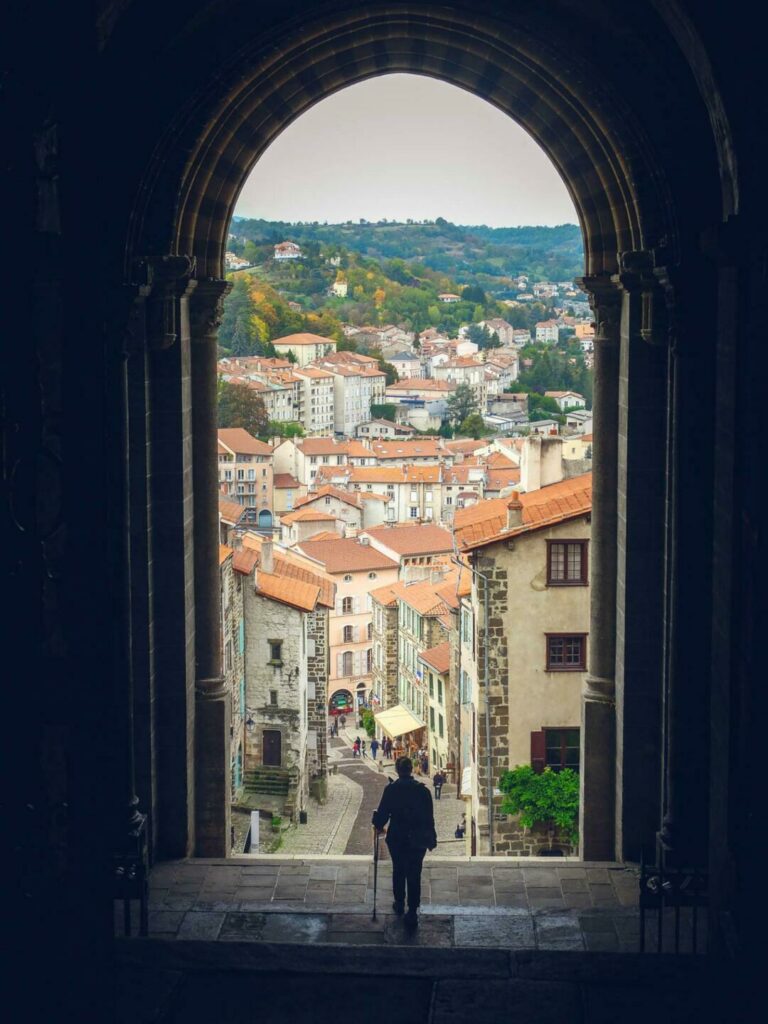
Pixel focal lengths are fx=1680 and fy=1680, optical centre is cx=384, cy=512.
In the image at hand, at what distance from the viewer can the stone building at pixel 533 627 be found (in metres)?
28.0

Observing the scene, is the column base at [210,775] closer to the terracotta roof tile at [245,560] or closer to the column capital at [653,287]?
the column capital at [653,287]

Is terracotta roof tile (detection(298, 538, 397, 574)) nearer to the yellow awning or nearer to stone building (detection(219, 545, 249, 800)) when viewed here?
the yellow awning

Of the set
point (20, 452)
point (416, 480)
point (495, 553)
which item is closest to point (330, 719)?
point (416, 480)

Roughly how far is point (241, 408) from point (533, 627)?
324ft

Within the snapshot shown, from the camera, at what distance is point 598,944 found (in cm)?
1348

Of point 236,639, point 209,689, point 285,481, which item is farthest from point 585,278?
point 285,481

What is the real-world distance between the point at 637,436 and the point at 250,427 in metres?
115

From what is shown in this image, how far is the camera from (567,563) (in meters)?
28.2

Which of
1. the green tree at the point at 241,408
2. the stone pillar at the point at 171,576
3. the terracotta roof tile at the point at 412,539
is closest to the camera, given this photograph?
the stone pillar at the point at 171,576

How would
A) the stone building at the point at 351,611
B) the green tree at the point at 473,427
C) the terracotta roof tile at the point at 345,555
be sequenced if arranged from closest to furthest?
the terracotta roof tile at the point at 345,555, the stone building at the point at 351,611, the green tree at the point at 473,427

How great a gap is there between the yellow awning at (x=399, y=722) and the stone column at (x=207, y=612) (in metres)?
44.8

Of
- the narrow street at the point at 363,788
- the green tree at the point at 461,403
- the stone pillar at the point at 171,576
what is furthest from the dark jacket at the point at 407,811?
the green tree at the point at 461,403

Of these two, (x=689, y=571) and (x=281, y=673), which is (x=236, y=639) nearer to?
(x=281, y=673)

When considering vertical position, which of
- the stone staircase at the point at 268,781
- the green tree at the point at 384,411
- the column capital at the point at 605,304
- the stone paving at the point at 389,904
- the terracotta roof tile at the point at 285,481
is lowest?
the stone paving at the point at 389,904
